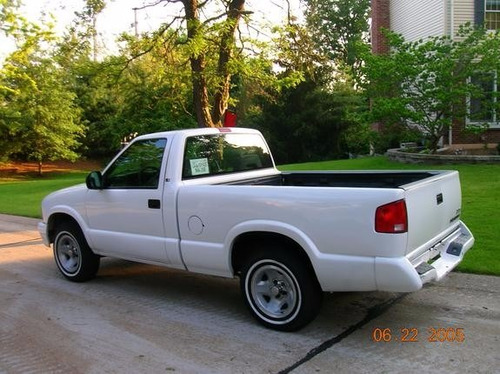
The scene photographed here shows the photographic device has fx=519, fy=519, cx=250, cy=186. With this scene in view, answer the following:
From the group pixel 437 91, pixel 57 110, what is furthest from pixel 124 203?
pixel 57 110

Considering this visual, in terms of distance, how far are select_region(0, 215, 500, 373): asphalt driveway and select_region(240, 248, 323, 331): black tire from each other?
0.45ft

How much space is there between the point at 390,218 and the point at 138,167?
2.96 metres

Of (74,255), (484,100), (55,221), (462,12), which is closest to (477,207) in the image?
(74,255)

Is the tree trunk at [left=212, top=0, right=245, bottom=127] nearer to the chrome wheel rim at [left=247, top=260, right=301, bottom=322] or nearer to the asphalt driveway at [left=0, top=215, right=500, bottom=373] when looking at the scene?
the asphalt driveway at [left=0, top=215, right=500, bottom=373]

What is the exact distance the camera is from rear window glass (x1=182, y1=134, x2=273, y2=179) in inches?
219

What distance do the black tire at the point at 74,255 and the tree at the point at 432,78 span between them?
36.3ft

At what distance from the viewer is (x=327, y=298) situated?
5.41m

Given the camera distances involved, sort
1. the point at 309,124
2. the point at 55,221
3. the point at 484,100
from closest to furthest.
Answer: the point at 55,221 < the point at 484,100 < the point at 309,124

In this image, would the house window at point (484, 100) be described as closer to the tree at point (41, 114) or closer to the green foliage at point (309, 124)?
the green foliage at point (309, 124)

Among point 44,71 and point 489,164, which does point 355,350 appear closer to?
point 489,164

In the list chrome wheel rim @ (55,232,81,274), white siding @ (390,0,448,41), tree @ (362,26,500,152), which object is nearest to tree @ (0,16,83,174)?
white siding @ (390,0,448,41)

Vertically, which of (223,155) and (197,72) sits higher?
(197,72)

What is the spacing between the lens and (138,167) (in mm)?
5738

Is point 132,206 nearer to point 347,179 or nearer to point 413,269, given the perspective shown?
point 347,179
